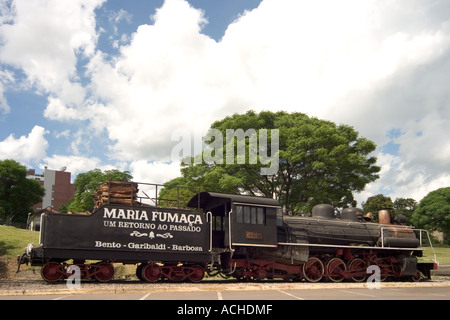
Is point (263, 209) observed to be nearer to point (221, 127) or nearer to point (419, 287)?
point (419, 287)

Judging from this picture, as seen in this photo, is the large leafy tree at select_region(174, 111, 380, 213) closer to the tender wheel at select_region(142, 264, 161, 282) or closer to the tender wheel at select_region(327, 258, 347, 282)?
the tender wheel at select_region(327, 258, 347, 282)

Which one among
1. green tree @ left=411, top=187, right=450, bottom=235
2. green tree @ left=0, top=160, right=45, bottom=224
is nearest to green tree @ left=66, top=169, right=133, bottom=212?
green tree @ left=0, top=160, right=45, bottom=224

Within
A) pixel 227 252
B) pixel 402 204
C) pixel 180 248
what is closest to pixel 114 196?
pixel 180 248

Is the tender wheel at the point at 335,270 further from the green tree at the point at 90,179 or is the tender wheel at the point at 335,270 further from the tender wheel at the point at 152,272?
the green tree at the point at 90,179

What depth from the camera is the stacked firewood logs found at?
13430 mm

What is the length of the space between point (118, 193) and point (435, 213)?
61958mm

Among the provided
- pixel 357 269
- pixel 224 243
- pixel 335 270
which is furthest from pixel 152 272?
pixel 357 269

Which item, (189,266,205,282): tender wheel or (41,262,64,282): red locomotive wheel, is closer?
(41,262,64,282): red locomotive wheel

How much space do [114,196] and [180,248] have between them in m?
3.01

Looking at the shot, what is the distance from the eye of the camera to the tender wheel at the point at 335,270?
52.7 ft

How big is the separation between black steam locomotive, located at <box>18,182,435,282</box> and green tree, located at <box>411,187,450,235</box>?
4991 centimetres

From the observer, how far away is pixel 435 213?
203 ft

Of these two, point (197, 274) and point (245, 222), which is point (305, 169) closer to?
point (245, 222)

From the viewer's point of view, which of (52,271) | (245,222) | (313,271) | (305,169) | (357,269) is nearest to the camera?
(52,271)
